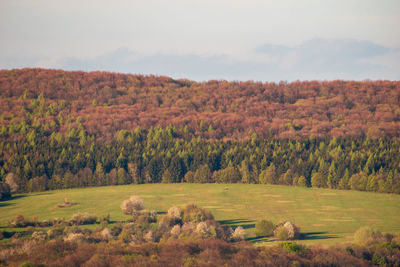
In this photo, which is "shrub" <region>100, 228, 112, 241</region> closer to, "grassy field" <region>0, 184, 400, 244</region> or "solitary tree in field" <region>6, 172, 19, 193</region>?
"grassy field" <region>0, 184, 400, 244</region>

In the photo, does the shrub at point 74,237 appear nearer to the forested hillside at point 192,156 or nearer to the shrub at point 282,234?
the shrub at point 282,234

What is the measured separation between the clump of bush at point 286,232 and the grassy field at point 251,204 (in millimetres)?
2142

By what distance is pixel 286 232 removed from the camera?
90.5 m

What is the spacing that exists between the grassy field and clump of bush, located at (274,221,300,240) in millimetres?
2142

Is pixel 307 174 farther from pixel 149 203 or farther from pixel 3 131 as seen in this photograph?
pixel 3 131

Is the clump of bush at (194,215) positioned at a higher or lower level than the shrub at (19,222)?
higher

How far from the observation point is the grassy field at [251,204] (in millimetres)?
104500

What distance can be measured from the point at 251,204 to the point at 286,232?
3416 centimetres

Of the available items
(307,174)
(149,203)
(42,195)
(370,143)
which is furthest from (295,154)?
(42,195)

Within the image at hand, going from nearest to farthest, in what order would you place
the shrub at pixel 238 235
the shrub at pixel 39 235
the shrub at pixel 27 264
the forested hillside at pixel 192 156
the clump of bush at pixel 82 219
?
1. the shrub at pixel 27 264
2. the shrub at pixel 39 235
3. the shrub at pixel 238 235
4. the clump of bush at pixel 82 219
5. the forested hillside at pixel 192 156

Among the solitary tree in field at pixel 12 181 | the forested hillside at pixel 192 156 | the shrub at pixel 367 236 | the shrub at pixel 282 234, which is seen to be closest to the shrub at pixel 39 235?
the shrub at pixel 282 234

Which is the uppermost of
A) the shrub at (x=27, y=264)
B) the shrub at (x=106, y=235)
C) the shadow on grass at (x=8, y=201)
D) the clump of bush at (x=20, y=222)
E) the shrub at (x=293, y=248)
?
the shrub at (x=27, y=264)

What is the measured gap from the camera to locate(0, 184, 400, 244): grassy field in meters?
104

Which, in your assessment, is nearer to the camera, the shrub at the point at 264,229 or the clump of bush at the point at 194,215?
the shrub at the point at 264,229
